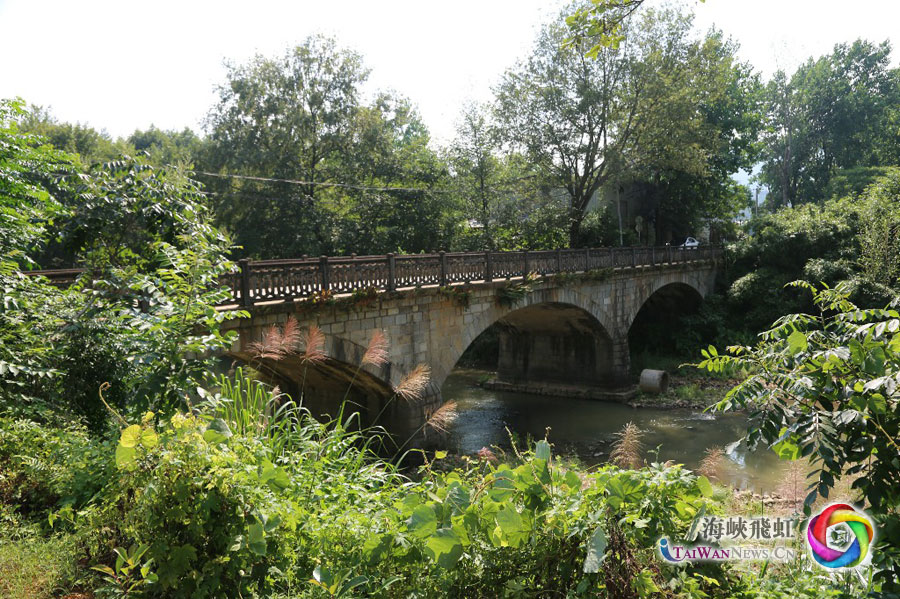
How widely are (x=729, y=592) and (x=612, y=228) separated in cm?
2968

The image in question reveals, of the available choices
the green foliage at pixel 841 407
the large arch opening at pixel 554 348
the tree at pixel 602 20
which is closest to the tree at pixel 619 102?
the large arch opening at pixel 554 348

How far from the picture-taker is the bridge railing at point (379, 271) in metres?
9.06

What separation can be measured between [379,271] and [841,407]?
9466 millimetres

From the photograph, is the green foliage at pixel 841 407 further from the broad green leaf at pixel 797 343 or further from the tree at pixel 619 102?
the tree at pixel 619 102

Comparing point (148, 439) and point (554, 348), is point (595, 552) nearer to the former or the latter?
point (148, 439)

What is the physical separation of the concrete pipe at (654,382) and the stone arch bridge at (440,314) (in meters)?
0.83

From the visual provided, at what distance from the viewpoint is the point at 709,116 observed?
3281 cm

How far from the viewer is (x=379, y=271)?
11.6 meters

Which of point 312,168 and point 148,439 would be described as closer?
point 148,439

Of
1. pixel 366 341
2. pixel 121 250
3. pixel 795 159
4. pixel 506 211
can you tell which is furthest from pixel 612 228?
pixel 121 250

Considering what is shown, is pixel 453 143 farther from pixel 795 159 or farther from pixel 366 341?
pixel 795 159

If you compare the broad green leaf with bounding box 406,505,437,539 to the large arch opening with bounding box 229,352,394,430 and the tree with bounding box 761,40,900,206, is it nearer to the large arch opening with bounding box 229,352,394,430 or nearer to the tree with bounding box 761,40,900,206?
the large arch opening with bounding box 229,352,394,430

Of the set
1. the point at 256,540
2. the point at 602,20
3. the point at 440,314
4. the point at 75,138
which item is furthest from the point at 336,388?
the point at 75,138

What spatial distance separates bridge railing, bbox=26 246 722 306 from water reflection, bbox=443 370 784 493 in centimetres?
382
